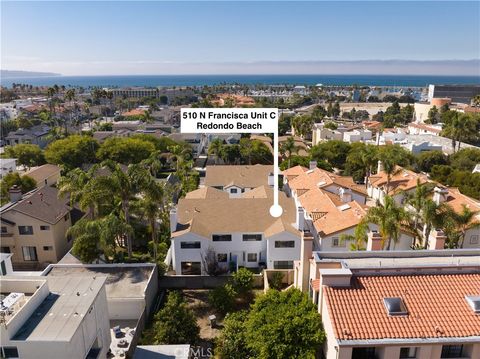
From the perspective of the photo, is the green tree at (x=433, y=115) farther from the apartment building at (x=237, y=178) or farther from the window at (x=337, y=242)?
the window at (x=337, y=242)

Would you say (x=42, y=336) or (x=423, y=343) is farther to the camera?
(x=42, y=336)

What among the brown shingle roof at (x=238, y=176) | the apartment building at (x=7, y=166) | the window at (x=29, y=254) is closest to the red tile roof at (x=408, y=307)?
the window at (x=29, y=254)

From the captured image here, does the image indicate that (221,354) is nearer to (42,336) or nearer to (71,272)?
(42,336)

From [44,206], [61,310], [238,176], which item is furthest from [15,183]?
[61,310]

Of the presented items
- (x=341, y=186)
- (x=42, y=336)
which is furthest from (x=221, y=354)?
(x=341, y=186)

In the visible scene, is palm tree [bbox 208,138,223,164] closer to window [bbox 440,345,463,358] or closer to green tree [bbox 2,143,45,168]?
green tree [bbox 2,143,45,168]

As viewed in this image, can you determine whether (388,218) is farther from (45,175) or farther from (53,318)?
(45,175)
